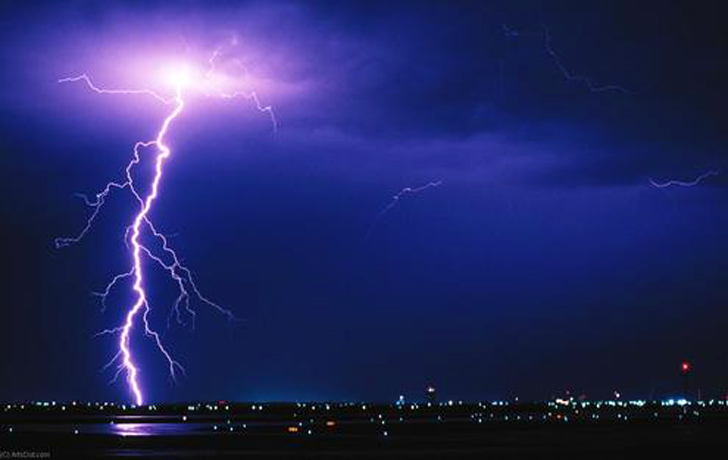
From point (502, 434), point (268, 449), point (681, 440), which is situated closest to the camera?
point (268, 449)

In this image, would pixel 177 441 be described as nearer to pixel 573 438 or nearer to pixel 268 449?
pixel 268 449

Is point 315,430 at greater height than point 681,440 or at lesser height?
greater

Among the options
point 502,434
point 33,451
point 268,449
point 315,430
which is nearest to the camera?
point 33,451

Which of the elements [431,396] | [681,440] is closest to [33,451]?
[681,440]

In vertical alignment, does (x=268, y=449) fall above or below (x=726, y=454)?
above

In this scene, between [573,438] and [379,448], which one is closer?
[379,448]

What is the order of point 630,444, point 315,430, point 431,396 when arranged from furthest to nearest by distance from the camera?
point 431,396 < point 315,430 < point 630,444

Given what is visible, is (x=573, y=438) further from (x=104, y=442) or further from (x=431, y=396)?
(x=431, y=396)

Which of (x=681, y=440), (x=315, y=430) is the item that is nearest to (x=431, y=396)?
(x=315, y=430)

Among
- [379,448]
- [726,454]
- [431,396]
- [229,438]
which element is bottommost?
[726,454]
